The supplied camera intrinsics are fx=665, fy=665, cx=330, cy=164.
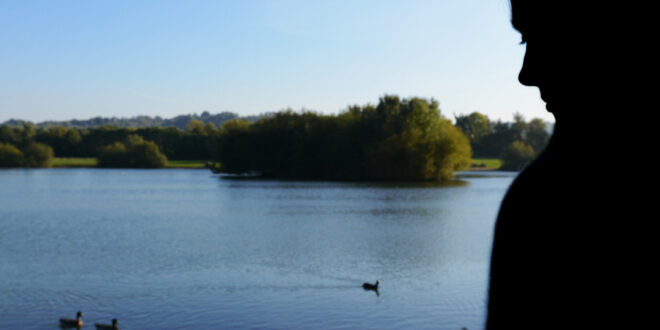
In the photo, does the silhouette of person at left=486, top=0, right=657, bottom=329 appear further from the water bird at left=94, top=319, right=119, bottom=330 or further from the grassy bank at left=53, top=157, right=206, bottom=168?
the grassy bank at left=53, top=157, right=206, bottom=168

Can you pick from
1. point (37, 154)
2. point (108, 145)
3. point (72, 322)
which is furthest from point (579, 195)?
point (108, 145)

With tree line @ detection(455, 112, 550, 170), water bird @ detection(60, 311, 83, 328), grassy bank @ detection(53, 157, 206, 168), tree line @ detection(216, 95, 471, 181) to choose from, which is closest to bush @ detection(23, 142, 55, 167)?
grassy bank @ detection(53, 157, 206, 168)

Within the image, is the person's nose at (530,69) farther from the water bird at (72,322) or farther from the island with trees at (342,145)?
the island with trees at (342,145)

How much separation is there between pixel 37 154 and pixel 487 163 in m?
90.3

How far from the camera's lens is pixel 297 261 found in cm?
2775

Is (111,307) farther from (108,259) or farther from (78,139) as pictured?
(78,139)

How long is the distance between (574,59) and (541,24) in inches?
3.1

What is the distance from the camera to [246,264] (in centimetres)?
2683

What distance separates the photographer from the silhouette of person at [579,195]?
2.52 feet

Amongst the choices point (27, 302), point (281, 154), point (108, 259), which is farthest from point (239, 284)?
point (281, 154)

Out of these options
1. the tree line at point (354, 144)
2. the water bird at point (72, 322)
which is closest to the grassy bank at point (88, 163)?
A: the tree line at point (354, 144)

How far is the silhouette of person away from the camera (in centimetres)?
77

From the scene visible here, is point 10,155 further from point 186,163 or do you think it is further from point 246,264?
point 246,264

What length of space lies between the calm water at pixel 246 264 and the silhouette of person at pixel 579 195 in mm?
1944
